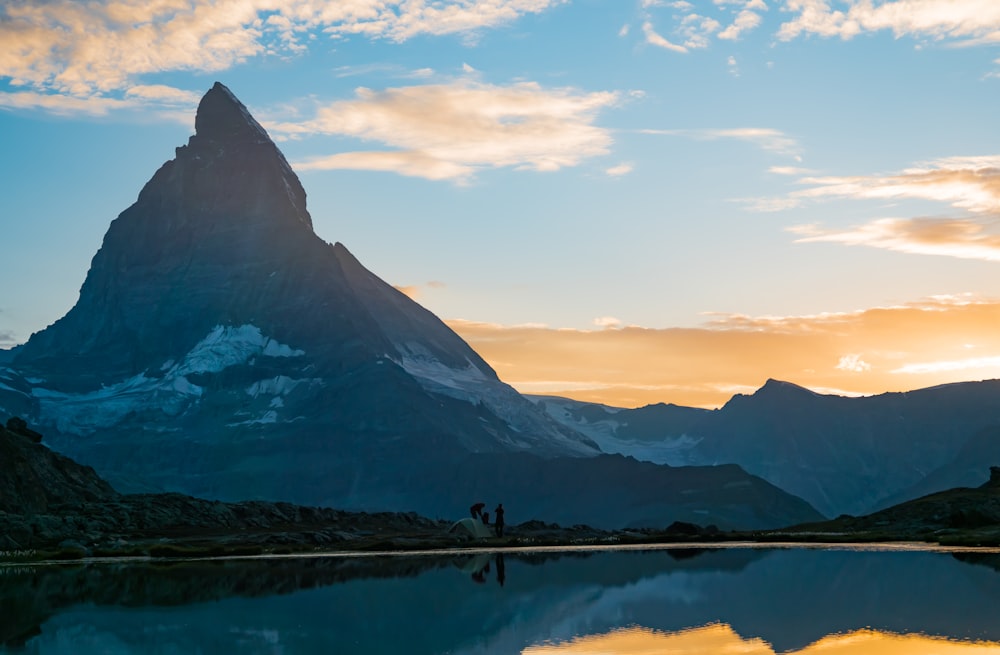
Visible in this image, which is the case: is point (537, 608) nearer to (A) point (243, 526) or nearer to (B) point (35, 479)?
(A) point (243, 526)

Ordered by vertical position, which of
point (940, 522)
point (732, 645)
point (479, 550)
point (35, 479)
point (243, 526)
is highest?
point (35, 479)

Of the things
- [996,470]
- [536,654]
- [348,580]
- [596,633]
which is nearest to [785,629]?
[596,633]

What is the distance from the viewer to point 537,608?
4922 cm

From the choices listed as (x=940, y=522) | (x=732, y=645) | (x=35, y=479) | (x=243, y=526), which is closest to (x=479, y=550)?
(x=940, y=522)

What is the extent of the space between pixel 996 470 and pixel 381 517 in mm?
82013

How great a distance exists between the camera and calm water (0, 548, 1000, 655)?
1547 inches

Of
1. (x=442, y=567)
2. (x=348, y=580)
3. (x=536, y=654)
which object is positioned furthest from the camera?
(x=442, y=567)

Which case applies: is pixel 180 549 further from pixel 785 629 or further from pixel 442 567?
pixel 785 629

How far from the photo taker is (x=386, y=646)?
1576 inches

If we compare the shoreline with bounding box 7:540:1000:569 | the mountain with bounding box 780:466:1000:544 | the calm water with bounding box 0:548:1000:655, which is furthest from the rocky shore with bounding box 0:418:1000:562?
the calm water with bounding box 0:548:1000:655

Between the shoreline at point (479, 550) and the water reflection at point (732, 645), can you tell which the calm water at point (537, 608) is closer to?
the water reflection at point (732, 645)

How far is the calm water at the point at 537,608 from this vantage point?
39281mm

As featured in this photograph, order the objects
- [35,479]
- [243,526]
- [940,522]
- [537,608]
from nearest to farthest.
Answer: [537,608] < [940,522] < [243,526] < [35,479]

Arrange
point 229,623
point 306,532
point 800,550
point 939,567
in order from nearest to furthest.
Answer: point 229,623
point 939,567
point 800,550
point 306,532
